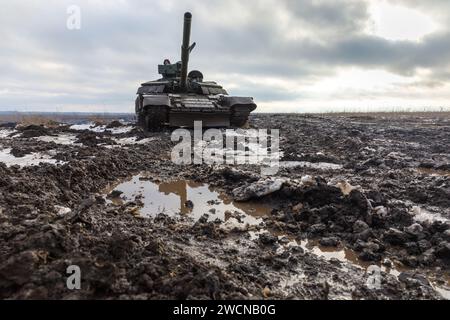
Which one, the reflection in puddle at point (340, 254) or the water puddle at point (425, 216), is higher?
the water puddle at point (425, 216)

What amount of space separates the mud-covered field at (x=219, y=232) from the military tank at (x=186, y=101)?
5.66 m

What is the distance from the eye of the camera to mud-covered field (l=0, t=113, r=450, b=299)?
2520 mm

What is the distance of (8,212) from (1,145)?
753 cm

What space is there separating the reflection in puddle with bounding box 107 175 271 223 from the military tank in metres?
6.77

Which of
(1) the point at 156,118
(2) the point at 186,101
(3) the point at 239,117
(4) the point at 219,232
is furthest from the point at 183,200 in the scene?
(3) the point at 239,117

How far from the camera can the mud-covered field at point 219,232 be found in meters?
2.52

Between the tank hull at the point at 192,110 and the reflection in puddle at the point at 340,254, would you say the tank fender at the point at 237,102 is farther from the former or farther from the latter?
the reflection in puddle at the point at 340,254

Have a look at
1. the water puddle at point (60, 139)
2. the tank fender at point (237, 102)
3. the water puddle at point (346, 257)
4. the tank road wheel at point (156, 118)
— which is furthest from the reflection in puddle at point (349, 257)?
the tank fender at point (237, 102)

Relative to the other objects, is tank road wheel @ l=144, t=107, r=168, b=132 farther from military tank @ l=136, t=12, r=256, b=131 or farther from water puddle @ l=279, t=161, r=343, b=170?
water puddle @ l=279, t=161, r=343, b=170

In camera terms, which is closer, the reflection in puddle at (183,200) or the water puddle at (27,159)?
the reflection in puddle at (183,200)

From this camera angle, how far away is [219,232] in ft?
13.4

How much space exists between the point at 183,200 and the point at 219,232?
147cm
